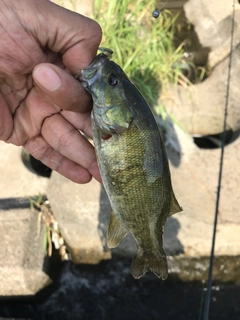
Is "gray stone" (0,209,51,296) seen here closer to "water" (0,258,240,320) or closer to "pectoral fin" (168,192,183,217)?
"water" (0,258,240,320)

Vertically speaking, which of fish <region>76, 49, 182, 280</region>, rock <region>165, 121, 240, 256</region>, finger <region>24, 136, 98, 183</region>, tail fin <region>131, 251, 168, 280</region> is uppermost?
fish <region>76, 49, 182, 280</region>

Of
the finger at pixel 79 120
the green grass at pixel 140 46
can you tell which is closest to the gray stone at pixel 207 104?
the green grass at pixel 140 46

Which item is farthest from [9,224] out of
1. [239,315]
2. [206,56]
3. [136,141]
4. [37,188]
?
[206,56]

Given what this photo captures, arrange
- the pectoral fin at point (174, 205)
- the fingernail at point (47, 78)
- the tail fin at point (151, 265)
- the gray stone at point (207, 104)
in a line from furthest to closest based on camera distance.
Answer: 1. the gray stone at point (207, 104)
2. the tail fin at point (151, 265)
3. the pectoral fin at point (174, 205)
4. the fingernail at point (47, 78)

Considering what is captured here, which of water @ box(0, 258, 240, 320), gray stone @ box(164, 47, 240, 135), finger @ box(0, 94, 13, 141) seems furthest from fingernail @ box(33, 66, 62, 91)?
gray stone @ box(164, 47, 240, 135)

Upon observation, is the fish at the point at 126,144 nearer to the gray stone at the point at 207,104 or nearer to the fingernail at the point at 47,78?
the fingernail at the point at 47,78

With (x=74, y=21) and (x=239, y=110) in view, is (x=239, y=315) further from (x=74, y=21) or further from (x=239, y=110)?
(x=74, y=21)

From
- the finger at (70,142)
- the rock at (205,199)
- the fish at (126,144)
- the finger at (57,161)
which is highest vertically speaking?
the fish at (126,144)

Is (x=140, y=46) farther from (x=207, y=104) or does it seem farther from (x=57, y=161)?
(x=57, y=161)
